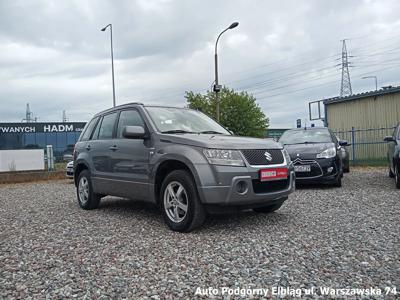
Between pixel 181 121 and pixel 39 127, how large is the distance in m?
43.6

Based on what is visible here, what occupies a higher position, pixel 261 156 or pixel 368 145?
pixel 368 145

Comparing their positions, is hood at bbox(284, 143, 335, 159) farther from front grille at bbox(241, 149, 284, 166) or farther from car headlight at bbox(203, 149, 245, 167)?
car headlight at bbox(203, 149, 245, 167)

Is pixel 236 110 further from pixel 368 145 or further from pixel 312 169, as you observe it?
pixel 312 169

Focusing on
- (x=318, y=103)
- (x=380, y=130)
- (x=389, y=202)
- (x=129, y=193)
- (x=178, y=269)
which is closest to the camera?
(x=178, y=269)

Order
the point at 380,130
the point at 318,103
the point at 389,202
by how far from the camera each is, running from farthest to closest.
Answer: the point at 318,103 < the point at 380,130 < the point at 389,202

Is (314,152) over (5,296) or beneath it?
over

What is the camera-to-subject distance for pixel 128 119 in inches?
234

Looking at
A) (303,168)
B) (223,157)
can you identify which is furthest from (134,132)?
(303,168)

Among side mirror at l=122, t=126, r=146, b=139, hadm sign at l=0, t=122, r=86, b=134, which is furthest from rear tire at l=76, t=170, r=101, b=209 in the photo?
hadm sign at l=0, t=122, r=86, b=134

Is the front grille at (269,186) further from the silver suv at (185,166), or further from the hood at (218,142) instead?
the hood at (218,142)

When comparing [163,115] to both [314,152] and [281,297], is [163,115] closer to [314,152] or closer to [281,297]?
[281,297]

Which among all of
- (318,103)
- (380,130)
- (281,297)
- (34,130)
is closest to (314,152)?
(281,297)

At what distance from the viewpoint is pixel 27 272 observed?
136 inches

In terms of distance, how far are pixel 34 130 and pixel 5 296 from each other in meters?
46.0
